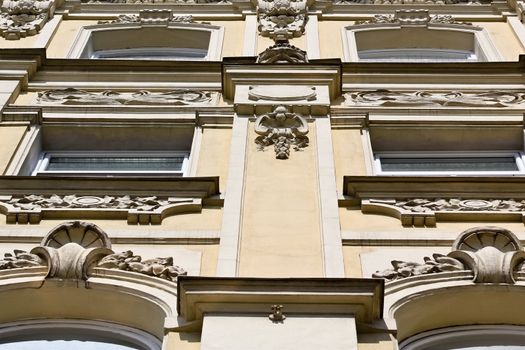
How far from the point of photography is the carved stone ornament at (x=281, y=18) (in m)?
15.5

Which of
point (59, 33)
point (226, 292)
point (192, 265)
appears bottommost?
point (226, 292)

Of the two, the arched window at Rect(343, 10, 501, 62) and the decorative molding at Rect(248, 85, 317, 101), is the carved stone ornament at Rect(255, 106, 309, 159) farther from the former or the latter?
the arched window at Rect(343, 10, 501, 62)

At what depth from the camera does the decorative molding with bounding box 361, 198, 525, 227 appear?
9422 mm

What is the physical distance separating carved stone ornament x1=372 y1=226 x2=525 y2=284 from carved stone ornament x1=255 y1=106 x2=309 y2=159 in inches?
95.8

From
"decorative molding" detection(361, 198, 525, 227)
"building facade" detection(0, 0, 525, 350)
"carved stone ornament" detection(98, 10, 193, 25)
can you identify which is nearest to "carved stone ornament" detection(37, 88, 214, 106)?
"building facade" detection(0, 0, 525, 350)

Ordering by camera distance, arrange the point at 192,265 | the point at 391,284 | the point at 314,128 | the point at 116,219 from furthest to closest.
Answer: the point at 314,128
the point at 116,219
the point at 192,265
the point at 391,284

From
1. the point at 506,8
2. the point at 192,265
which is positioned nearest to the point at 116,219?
the point at 192,265

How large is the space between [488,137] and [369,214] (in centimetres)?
288

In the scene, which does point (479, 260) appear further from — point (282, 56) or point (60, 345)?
point (282, 56)

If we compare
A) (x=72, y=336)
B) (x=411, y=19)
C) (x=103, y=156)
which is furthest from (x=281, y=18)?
(x=72, y=336)

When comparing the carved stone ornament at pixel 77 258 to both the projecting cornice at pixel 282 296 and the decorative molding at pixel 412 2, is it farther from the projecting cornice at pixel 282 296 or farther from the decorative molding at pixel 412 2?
the decorative molding at pixel 412 2

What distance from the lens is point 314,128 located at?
11102mm

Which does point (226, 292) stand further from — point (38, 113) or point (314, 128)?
point (38, 113)

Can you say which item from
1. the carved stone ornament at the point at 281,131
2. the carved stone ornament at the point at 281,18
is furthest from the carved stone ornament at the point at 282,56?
the carved stone ornament at the point at 281,18
